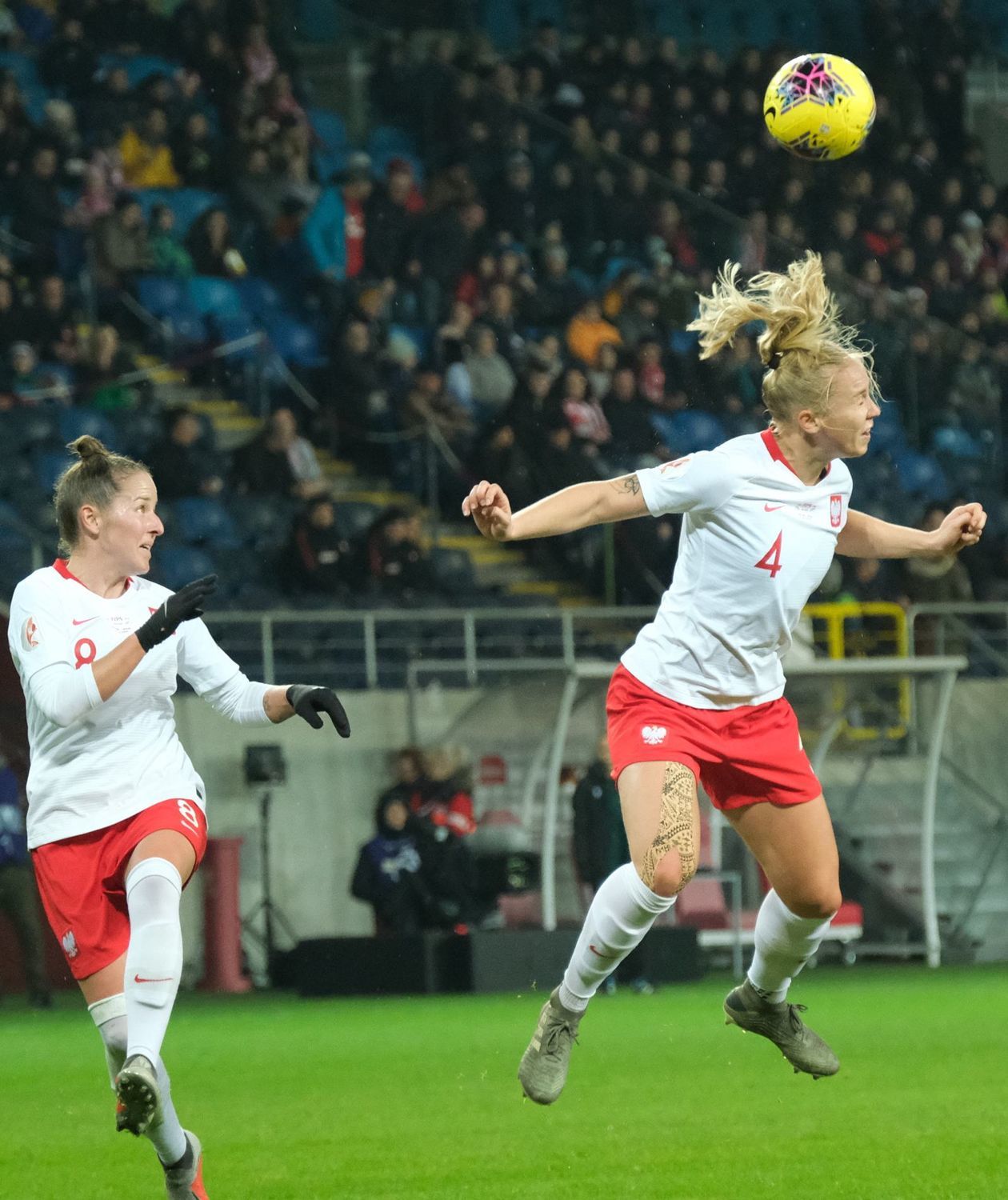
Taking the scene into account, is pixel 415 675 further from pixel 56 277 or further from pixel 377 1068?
pixel 377 1068

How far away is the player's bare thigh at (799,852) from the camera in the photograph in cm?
636

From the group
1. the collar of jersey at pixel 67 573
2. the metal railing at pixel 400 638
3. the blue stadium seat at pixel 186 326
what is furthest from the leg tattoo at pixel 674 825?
the blue stadium seat at pixel 186 326

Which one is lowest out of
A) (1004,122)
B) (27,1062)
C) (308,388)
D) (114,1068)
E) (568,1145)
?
(27,1062)

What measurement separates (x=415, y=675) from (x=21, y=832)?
3.37 metres

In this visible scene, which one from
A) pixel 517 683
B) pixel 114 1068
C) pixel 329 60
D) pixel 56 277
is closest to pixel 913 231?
pixel 329 60

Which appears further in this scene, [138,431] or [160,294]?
[160,294]

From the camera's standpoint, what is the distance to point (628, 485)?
610 cm

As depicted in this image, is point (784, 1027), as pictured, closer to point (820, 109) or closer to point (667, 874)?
point (667, 874)

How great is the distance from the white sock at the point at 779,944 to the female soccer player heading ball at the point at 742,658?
0.04 feet

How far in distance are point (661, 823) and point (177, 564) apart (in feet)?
A: 32.9

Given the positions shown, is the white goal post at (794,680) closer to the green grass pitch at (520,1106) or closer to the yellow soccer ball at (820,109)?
the green grass pitch at (520,1106)

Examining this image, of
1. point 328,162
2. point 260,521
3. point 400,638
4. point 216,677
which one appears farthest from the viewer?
point 328,162

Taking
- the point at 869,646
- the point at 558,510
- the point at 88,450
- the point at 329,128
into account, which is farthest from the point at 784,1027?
the point at 329,128

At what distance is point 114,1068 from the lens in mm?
5754
